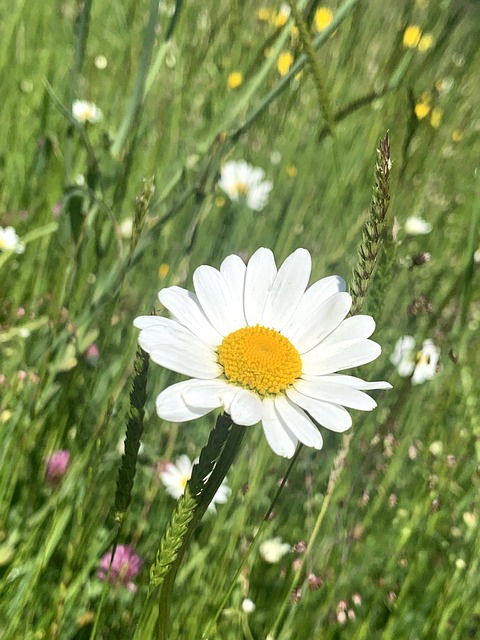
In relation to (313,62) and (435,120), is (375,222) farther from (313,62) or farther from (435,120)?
(435,120)

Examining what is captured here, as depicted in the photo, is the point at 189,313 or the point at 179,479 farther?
the point at 179,479

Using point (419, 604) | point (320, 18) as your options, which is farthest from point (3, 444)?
point (320, 18)

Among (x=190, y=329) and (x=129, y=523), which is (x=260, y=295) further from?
(x=129, y=523)

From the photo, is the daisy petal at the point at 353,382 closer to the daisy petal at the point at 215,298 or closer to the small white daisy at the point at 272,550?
the daisy petal at the point at 215,298

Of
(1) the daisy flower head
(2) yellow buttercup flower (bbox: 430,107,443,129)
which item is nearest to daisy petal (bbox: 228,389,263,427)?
(1) the daisy flower head

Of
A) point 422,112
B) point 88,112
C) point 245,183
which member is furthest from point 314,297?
point 422,112

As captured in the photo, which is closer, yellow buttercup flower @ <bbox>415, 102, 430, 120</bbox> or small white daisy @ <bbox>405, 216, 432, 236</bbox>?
yellow buttercup flower @ <bbox>415, 102, 430, 120</bbox>

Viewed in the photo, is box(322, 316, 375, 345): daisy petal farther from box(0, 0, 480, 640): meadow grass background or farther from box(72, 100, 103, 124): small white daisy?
box(72, 100, 103, 124): small white daisy
